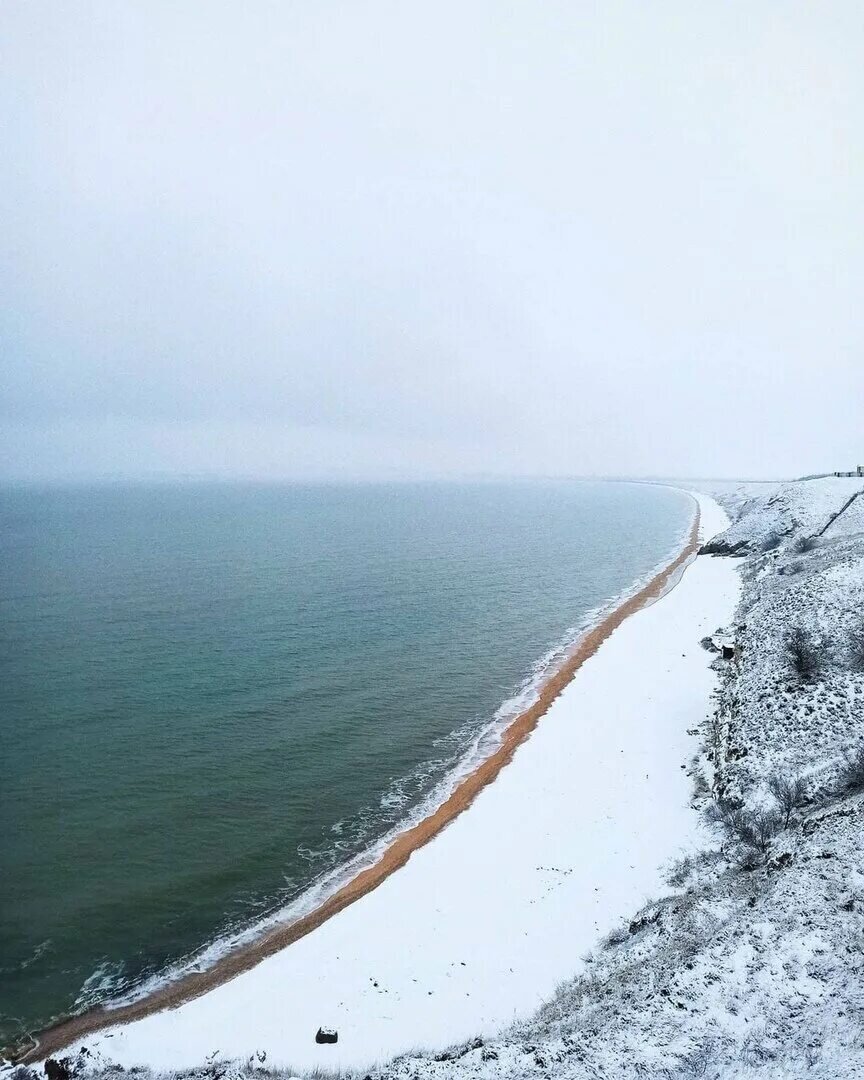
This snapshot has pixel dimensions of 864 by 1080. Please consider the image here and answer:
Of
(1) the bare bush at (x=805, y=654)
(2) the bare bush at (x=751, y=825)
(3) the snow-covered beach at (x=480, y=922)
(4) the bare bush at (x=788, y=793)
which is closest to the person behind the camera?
(3) the snow-covered beach at (x=480, y=922)

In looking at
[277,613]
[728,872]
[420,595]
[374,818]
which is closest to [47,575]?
[277,613]

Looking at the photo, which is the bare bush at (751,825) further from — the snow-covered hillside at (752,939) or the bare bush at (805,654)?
the bare bush at (805,654)

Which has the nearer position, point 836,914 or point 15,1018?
point 836,914

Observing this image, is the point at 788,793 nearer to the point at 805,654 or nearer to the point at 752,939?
the point at 752,939

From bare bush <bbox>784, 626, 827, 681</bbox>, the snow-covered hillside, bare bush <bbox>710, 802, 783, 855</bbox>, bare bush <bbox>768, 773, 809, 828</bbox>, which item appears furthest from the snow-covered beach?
bare bush <bbox>784, 626, 827, 681</bbox>

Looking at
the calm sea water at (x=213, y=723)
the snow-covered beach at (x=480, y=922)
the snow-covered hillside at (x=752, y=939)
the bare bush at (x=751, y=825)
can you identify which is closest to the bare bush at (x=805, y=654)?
the snow-covered hillside at (x=752, y=939)

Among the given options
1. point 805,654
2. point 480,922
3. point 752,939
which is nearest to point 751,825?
point 752,939

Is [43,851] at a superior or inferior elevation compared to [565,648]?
inferior

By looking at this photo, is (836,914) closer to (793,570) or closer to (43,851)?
(43,851)
